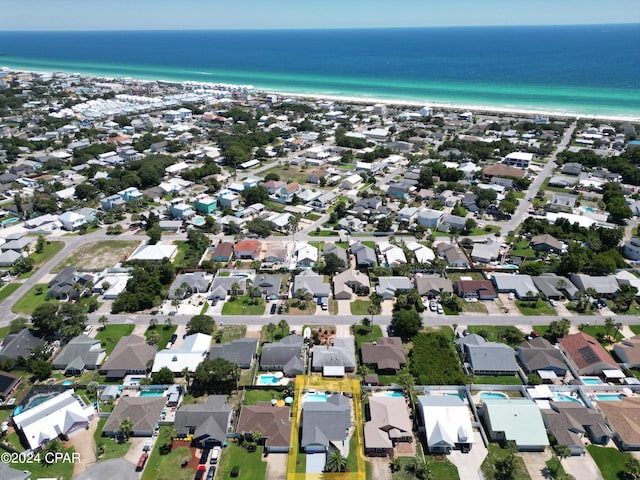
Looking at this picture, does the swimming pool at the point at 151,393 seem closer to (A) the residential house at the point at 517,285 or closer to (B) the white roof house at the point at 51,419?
(B) the white roof house at the point at 51,419

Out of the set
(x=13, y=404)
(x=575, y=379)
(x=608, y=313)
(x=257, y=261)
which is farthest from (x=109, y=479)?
(x=608, y=313)

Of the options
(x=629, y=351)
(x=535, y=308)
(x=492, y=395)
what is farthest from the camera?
(x=535, y=308)

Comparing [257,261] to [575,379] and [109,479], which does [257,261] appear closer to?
[109,479]

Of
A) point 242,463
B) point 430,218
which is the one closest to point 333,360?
point 242,463

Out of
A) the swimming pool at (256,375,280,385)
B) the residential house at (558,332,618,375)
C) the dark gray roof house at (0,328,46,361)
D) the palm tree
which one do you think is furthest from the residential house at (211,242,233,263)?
the residential house at (558,332,618,375)

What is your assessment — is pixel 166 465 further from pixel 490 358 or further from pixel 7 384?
pixel 490 358

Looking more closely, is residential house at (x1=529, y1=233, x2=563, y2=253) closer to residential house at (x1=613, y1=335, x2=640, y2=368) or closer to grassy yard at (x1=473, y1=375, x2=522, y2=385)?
residential house at (x1=613, y1=335, x2=640, y2=368)

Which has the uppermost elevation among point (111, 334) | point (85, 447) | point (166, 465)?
point (111, 334)
